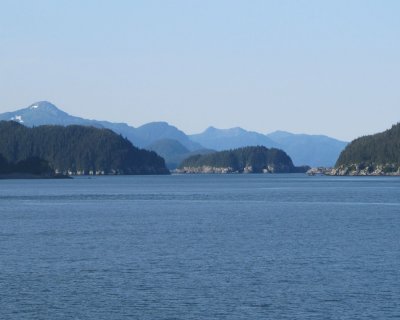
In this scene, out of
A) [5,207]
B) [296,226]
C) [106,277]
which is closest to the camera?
[106,277]

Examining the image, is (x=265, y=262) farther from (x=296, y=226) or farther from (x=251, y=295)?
(x=296, y=226)

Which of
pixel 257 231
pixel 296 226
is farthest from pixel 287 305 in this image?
pixel 296 226

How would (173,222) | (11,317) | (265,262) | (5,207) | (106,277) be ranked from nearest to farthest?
(11,317)
(106,277)
(265,262)
(173,222)
(5,207)

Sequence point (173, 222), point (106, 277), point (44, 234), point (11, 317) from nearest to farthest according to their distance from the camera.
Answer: point (11, 317), point (106, 277), point (44, 234), point (173, 222)

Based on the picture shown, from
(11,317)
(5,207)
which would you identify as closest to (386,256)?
(11,317)

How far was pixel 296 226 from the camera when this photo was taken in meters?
87.7

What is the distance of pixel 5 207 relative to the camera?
123438 mm

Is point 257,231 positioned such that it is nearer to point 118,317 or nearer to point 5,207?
point 118,317

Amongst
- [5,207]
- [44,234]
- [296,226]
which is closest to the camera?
[44,234]

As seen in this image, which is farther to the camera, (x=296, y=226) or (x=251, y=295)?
(x=296, y=226)

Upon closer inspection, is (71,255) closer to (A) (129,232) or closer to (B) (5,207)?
(A) (129,232)

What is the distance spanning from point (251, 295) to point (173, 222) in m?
48.3

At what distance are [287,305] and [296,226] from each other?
146 ft

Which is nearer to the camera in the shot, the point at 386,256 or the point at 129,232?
the point at 386,256
